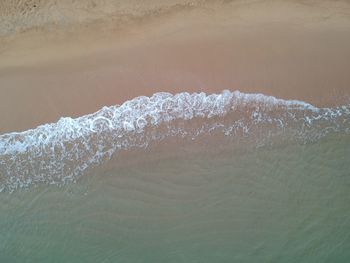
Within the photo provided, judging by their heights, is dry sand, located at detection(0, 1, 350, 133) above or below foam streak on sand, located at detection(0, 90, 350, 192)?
above

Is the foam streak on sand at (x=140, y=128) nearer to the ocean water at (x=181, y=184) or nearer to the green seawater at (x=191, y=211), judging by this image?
the ocean water at (x=181, y=184)

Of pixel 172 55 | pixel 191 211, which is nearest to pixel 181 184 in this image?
pixel 191 211

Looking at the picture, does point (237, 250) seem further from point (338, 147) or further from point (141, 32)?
point (141, 32)

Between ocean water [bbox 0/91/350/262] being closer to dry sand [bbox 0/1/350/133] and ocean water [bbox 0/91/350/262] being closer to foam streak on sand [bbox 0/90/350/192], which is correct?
foam streak on sand [bbox 0/90/350/192]

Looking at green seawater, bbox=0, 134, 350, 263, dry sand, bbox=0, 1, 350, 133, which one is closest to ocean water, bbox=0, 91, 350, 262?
green seawater, bbox=0, 134, 350, 263

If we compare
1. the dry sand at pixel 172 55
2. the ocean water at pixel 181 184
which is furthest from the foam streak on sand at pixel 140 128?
the dry sand at pixel 172 55
